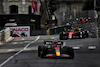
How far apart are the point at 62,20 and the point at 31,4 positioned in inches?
A: 308

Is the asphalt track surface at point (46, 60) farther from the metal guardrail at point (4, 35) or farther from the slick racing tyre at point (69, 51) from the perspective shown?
the metal guardrail at point (4, 35)

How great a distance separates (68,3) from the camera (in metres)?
77.8

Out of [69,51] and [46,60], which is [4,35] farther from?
[46,60]

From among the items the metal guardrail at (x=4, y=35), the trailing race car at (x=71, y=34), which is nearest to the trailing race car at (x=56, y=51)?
the metal guardrail at (x=4, y=35)

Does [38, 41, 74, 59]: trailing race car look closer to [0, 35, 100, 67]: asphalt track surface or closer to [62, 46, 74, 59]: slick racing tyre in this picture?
[62, 46, 74, 59]: slick racing tyre

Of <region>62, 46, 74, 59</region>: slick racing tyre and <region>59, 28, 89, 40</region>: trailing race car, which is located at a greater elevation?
<region>59, 28, 89, 40</region>: trailing race car

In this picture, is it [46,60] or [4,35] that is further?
[4,35]

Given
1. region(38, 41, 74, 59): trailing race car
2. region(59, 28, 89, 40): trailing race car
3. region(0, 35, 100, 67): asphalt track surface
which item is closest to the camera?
region(0, 35, 100, 67): asphalt track surface

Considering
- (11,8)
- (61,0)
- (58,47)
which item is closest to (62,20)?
(11,8)

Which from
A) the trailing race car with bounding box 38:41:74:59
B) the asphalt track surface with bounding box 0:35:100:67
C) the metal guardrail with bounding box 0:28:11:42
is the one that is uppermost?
the metal guardrail with bounding box 0:28:11:42

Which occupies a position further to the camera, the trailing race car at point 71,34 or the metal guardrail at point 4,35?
the trailing race car at point 71,34

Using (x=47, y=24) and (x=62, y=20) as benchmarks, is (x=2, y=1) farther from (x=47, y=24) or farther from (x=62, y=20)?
(x=47, y=24)

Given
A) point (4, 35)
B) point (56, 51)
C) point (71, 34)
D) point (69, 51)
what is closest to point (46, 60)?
point (56, 51)

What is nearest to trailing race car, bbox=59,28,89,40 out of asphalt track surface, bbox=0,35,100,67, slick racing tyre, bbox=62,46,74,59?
asphalt track surface, bbox=0,35,100,67
